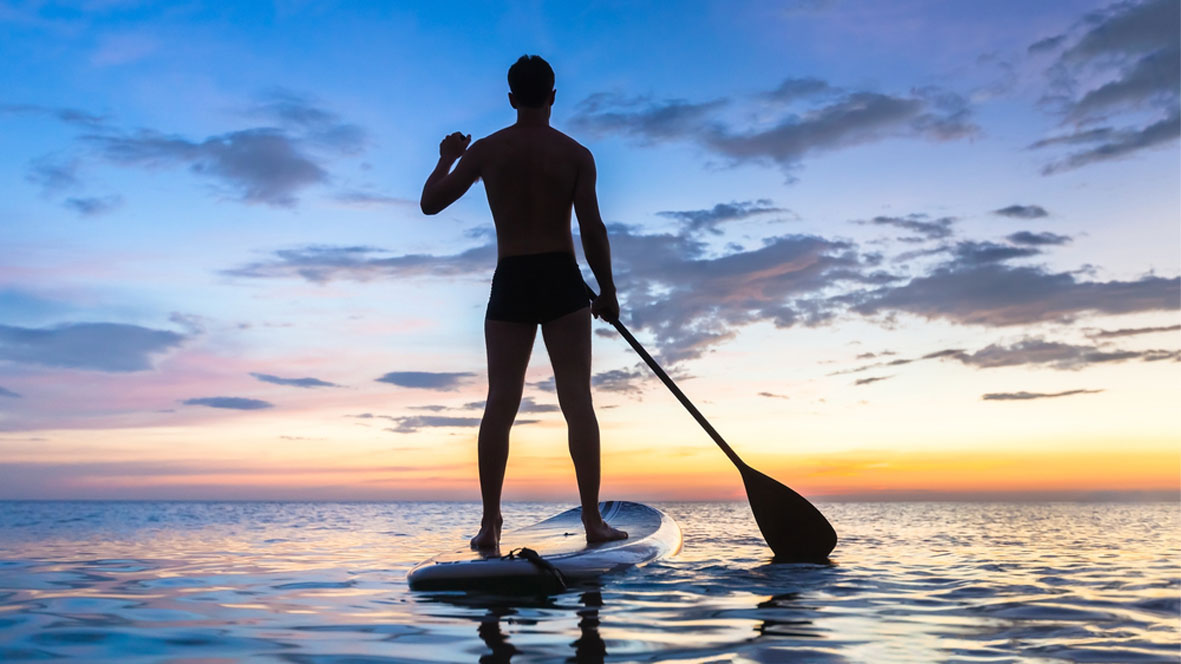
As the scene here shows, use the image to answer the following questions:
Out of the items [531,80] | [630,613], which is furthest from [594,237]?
[630,613]

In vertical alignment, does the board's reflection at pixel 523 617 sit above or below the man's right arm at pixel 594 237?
below

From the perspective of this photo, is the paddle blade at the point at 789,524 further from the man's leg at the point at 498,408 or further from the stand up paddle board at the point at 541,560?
the man's leg at the point at 498,408

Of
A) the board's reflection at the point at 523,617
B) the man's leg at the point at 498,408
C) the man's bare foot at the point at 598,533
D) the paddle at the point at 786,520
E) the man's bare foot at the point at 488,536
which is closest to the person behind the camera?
the board's reflection at the point at 523,617

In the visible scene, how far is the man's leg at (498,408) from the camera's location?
4.59m

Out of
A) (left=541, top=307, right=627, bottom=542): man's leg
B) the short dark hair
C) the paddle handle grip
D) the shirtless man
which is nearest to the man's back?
the shirtless man

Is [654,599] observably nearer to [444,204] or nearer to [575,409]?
[575,409]

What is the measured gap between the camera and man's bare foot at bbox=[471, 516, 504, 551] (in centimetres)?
447

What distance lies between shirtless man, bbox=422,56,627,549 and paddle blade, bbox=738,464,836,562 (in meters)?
1.32

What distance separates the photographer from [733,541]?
7.20 meters

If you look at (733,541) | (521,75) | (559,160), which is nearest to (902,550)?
(733,541)

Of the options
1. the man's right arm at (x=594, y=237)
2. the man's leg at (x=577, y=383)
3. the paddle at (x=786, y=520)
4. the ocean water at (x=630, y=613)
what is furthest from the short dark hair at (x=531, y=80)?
the ocean water at (x=630, y=613)

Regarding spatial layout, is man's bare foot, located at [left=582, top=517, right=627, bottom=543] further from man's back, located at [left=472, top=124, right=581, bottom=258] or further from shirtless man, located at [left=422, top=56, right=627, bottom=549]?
man's back, located at [left=472, top=124, right=581, bottom=258]

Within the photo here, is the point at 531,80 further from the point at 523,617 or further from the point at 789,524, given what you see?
the point at 789,524

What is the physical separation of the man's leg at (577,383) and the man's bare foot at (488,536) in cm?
53
